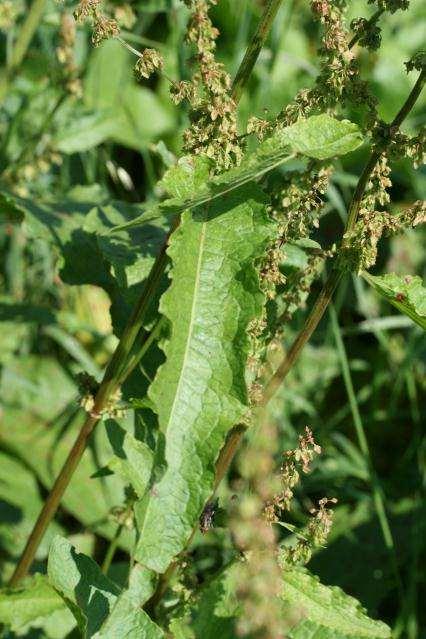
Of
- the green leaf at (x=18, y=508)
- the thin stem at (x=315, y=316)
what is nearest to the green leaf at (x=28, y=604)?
the thin stem at (x=315, y=316)

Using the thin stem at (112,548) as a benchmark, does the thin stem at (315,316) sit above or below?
above

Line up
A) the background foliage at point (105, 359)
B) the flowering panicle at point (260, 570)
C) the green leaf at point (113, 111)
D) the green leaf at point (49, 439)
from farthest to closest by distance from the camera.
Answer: the green leaf at point (113, 111)
the green leaf at point (49, 439)
the background foliage at point (105, 359)
the flowering panicle at point (260, 570)

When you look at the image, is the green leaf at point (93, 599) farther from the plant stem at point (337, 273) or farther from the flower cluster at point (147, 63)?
the flower cluster at point (147, 63)

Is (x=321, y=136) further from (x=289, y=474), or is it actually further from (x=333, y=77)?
(x=289, y=474)

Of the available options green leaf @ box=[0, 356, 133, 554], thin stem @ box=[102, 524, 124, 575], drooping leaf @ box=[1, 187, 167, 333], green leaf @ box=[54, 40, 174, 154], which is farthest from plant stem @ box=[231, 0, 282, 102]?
green leaf @ box=[54, 40, 174, 154]

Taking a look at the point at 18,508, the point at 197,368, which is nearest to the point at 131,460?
the point at 197,368

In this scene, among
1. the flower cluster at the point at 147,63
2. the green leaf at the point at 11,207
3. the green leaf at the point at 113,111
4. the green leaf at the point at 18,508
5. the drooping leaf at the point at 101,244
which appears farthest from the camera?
the green leaf at the point at 113,111

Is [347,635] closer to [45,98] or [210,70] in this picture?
[210,70]

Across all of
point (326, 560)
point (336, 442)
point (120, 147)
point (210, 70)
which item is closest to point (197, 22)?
point (210, 70)
